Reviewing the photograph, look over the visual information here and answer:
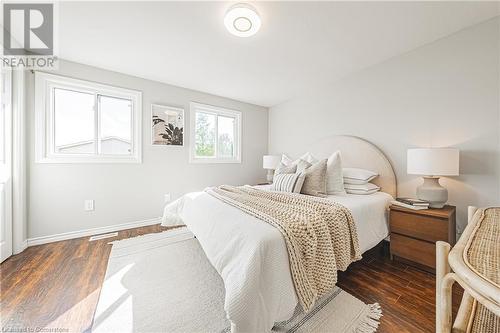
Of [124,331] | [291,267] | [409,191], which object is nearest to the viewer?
[291,267]

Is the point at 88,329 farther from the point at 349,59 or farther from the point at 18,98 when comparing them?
the point at 349,59

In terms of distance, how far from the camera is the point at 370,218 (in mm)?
1835

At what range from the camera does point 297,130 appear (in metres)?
3.81

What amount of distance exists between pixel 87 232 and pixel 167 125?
6.23 ft

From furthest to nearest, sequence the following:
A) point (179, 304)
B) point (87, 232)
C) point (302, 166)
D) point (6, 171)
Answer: point (87, 232)
point (302, 166)
point (6, 171)
point (179, 304)

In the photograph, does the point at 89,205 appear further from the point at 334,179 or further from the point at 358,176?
the point at 358,176

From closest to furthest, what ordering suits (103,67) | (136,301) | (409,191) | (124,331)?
(124,331), (136,301), (409,191), (103,67)

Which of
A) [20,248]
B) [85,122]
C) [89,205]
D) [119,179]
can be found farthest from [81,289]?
[85,122]

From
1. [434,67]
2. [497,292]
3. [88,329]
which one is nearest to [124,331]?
[88,329]

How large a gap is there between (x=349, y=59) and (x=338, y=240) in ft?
7.42

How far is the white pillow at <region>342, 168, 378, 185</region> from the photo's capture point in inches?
93.0

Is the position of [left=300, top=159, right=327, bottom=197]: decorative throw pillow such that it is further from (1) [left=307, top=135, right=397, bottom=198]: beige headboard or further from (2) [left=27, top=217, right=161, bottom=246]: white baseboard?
(2) [left=27, top=217, right=161, bottom=246]: white baseboard

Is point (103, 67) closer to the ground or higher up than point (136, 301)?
higher up

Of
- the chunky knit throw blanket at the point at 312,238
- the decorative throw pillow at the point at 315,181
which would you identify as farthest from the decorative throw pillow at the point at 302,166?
the chunky knit throw blanket at the point at 312,238
